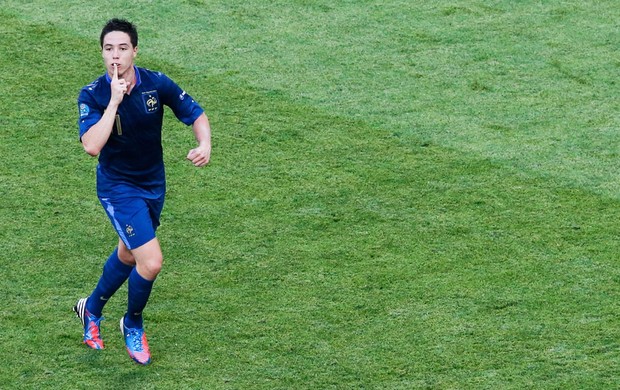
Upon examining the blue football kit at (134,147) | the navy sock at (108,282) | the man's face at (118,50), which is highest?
the man's face at (118,50)

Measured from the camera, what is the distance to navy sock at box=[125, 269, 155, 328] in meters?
6.07

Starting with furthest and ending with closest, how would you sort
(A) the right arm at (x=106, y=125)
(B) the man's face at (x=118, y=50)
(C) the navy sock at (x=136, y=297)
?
(C) the navy sock at (x=136, y=297)
(B) the man's face at (x=118, y=50)
(A) the right arm at (x=106, y=125)

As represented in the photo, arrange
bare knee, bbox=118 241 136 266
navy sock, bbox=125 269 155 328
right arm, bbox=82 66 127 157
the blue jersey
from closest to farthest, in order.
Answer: right arm, bbox=82 66 127 157, the blue jersey, navy sock, bbox=125 269 155 328, bare knee, bbox=118 241 136 266

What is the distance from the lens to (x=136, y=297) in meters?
6.11

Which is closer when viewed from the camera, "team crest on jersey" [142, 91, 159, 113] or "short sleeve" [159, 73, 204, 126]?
"team crest on jersey" [142, 91, 159, 113]

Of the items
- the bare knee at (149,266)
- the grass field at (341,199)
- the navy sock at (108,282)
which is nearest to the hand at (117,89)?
the bare knee at (149,266)

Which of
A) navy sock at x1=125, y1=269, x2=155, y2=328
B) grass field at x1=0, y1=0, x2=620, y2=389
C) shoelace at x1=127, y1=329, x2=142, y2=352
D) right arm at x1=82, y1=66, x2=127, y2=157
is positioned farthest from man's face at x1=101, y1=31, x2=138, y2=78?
grass field at x1=0, y1=0, x2=620, y2=389

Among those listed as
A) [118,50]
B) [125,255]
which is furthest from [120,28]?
[125,255]

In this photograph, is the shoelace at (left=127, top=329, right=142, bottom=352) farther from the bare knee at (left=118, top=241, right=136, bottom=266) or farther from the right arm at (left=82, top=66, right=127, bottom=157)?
the right arm at (left=82, top=66, right=127, bottom=157)

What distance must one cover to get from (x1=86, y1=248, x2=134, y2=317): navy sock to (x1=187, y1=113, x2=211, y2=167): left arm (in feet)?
2.35

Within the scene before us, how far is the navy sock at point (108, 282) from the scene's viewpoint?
20.6 ft

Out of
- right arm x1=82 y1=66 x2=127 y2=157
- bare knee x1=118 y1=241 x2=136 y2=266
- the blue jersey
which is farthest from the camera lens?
bare knee x1=118 y1=241 x2=136 y2=266

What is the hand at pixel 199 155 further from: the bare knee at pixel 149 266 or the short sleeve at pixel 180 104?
the bare knee at pixel 149 266

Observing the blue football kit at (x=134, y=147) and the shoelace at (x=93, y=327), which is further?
the shoelace at (x=93, y=327)
